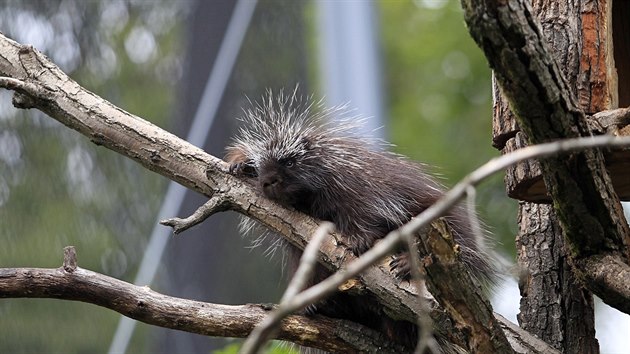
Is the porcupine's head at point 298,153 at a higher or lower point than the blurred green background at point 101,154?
lower

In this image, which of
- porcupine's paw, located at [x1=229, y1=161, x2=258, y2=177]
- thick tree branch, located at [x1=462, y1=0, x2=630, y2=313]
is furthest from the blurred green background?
thick tree branch, located at [x1=462, y1=0, x2=630, y2=313]

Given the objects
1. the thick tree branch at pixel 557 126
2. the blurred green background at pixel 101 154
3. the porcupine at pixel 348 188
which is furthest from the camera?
the blurred green background at pixel 101 154

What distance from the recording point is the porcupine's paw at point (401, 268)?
7.47 feet

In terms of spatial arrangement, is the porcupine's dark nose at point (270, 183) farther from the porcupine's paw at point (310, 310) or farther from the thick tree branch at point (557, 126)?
the thick tree branch at point (557, 126)

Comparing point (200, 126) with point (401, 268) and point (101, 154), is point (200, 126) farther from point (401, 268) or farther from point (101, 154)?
point (401, 268)

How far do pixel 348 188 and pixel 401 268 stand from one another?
475 millimetres

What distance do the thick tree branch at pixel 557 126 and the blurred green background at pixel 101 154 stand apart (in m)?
1.59

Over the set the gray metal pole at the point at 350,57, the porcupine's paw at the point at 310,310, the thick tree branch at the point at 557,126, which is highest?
the gray metal pole at the point at 350,57

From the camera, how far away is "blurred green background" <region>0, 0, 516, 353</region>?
4.21 metres

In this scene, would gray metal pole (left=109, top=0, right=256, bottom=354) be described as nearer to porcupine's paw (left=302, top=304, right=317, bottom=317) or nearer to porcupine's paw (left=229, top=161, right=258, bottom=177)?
porcupine's paw (left=229, top=161, right=258, bottom=177)

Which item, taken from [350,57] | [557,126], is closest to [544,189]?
[557,126]

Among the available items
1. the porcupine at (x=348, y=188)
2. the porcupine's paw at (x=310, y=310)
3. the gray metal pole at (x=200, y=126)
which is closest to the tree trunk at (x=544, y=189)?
the porcupine at (x=348, y=188)

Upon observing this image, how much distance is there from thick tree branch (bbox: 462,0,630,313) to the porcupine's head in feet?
2.47

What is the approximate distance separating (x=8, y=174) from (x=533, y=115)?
292cm
